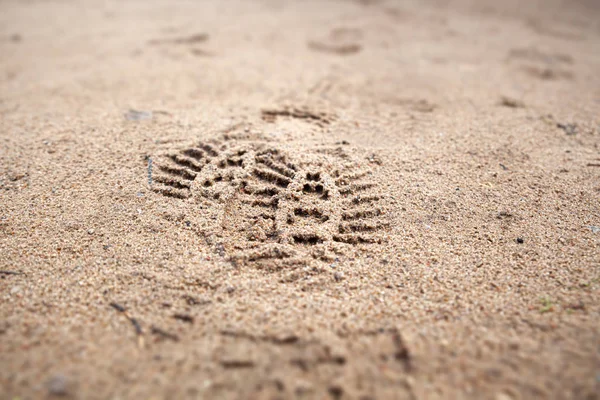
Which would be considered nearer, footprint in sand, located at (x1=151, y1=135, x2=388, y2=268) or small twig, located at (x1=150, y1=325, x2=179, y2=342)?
small twig, located at (x1=150, y1=325, x2=179, y2=342)

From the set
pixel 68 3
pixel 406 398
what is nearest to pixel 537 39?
pixel 406 398

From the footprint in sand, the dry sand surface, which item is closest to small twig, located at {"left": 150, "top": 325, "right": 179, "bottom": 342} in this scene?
the dry sand surface

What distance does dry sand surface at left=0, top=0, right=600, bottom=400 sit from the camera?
104 centimetres

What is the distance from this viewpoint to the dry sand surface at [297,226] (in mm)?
1036

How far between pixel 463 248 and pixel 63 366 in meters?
1.26

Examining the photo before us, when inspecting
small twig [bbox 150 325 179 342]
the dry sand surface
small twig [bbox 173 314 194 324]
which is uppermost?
the dry sand surface

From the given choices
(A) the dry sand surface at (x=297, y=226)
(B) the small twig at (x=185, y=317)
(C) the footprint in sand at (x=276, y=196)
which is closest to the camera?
(A) the dry sand surface at (x=297, y=226)

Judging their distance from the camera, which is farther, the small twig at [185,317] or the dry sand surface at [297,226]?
the small twig at [185,317]

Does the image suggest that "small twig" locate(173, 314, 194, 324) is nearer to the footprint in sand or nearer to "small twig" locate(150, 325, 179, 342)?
"small twig" locate(150, 325, 179, 342)

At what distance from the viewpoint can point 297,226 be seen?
4.90ft

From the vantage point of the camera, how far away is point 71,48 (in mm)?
3082

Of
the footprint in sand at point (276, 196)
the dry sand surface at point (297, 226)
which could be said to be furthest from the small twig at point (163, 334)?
the footprint in sand at point (276, 196)

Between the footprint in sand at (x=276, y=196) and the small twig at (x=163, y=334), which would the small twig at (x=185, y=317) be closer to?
the small twig at (x=163, y=334)

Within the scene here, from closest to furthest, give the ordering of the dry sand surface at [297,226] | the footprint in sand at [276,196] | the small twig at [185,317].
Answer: the dry sand surface at [297,226] → the small twig at [185,317] → the footprint in sand at [276,196]
